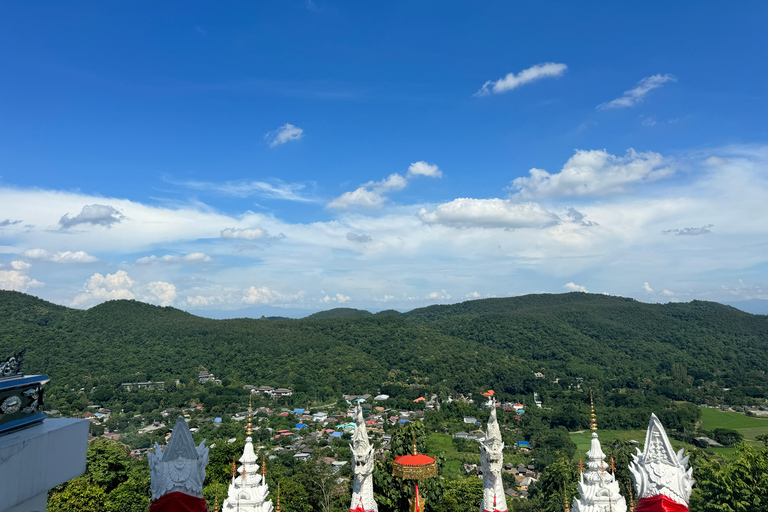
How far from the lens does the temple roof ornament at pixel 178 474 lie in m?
7.91

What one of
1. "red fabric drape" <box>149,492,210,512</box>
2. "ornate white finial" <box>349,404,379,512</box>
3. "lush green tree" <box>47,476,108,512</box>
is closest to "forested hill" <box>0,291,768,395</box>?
"lush green tree" <box>47,476,108,512</box>

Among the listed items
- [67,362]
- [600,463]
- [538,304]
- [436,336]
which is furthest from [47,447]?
[538,304]

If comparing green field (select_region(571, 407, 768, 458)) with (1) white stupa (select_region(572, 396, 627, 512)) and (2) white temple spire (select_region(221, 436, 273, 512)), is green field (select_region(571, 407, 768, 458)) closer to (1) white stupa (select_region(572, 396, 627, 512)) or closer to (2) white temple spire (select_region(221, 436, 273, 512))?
(1) white stupa (select_region(572, 396, 627, 512))

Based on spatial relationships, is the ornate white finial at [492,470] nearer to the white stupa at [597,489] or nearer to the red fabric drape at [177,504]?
the white stupa at [597,489]

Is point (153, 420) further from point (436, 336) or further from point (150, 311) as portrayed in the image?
point (436, 336)

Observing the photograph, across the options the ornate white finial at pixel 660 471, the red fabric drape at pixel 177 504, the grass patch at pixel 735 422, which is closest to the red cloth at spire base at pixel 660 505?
the ornate white finial at pixel 660 471

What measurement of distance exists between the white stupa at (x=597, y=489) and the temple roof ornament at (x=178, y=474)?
784cm

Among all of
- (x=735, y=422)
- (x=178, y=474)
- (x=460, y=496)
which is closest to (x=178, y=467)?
(x=178, y=474)

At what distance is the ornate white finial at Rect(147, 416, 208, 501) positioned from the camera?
26.8 feet

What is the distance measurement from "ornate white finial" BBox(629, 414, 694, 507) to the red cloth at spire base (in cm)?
8

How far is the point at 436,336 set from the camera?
128 metres

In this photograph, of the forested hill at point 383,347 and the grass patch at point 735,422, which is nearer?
the grass patch at point 735,422

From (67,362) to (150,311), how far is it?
39.0 meters

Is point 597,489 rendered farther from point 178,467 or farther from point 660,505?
point 178,467
